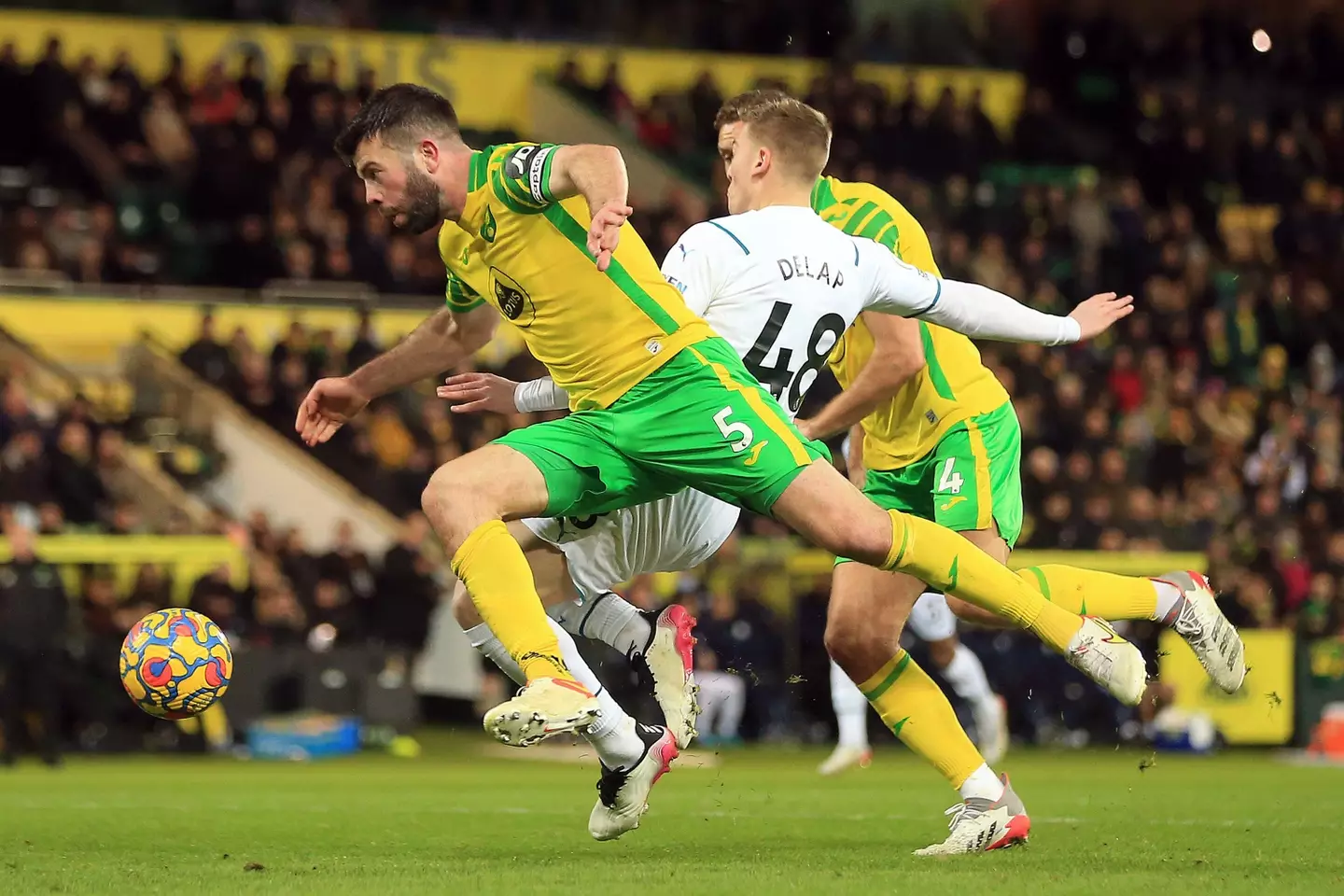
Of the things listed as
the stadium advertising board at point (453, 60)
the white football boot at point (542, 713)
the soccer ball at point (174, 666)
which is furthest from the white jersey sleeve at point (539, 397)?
the stadium advertising board at point (453, 60)

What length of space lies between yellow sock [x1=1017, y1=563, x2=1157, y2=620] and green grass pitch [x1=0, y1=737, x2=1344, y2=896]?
829 mm

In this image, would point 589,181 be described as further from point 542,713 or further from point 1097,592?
point 1097,592

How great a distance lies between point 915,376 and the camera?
7.81 m

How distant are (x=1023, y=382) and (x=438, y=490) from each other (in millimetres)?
15017

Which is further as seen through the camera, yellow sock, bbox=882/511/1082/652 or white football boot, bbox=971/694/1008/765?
white football boot, bbox=971/694/1008/765

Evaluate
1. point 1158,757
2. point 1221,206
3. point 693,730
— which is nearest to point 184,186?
point 1158,757

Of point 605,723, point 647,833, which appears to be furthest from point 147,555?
point 605,723

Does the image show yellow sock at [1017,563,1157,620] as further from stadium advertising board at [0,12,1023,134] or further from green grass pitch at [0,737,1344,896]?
stadium advertising board at [0,12,1023,134]

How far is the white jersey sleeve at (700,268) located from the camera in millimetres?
6898

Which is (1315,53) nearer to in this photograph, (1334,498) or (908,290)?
(1334,498)

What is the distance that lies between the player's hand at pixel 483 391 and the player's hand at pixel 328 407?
30 centimetres

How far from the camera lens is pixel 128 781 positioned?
40.7 ft

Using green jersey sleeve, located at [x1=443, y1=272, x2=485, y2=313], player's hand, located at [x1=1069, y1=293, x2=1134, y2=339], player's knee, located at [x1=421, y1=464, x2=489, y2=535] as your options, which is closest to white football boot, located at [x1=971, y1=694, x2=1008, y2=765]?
player's hand, located at [x1=1069, y1=293, x2=1134, y2=339]

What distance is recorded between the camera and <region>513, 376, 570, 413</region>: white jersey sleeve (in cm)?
709
